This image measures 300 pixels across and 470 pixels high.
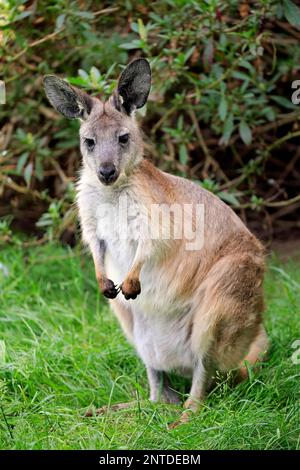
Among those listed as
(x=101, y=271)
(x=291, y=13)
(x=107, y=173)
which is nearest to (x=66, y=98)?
(x=107, y=173)

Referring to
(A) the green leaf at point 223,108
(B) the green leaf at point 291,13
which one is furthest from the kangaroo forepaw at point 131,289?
(A) the green leaf at point 223,108

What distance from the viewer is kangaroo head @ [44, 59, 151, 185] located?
3.97m

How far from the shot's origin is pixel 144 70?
13.2ft

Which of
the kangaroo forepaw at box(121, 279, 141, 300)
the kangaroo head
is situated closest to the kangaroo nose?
the kangaroo head

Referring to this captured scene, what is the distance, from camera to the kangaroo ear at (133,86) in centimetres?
400

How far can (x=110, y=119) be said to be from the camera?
161 inches

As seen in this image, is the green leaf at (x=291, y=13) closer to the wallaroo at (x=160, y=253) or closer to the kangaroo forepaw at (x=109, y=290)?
the wallaroo at (x=160, y=253)

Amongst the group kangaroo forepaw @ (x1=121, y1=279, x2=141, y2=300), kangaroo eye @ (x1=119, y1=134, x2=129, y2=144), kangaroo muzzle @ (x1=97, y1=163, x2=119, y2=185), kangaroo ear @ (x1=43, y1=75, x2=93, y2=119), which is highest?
kangaroo ear @ (x1=43, y1=75, x2=93, y2=119)

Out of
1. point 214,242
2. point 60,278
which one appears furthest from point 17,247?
point 214,242

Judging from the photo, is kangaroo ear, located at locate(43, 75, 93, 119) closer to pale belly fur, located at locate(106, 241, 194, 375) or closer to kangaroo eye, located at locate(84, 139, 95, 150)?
kangaroo eye, located at locate(84, 139, 95, 150)

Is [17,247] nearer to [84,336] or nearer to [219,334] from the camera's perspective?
[84,336]

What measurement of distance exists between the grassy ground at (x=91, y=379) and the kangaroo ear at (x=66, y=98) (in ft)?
4.31

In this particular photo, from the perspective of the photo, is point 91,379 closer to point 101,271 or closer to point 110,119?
point 101,271

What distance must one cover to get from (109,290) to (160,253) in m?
0.32
